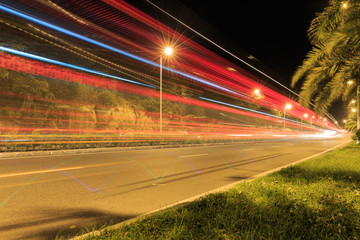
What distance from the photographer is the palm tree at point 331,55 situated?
21.7ft

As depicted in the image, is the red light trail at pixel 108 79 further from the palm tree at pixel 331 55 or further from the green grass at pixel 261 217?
the green grass at pixel 261 217

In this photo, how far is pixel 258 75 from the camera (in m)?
38.2

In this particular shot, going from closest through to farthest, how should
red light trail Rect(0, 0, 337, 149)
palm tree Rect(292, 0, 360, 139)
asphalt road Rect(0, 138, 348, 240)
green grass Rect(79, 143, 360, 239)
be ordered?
green grass Rect(79, 143, 360, 239)
asphalt road Rect(0, 138, 348, 240)
palm tree Rect(292, 0, 360, 139)
red light trail Rect(0, 0, 337, 149)

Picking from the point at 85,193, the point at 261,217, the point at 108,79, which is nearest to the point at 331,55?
the point at 261,217

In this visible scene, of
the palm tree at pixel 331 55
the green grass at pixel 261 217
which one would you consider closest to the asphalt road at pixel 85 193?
the green grass at pixel 261 217

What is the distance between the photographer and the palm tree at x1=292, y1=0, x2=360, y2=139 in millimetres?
6613

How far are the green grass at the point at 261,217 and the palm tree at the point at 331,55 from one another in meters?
4.41

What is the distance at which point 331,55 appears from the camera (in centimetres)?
852

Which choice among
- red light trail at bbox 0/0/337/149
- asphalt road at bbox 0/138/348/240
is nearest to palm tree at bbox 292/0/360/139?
red light trail at bbox 0/0/337/149

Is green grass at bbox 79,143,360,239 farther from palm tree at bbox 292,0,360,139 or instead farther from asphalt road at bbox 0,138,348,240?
palm tree at bbox 292,0,360,139

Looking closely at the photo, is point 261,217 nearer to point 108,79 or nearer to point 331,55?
point 331,55

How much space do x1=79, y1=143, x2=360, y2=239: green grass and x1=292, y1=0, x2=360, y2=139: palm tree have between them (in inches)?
174

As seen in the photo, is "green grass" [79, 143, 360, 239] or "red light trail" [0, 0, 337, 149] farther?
"red light trail" [0, 0, 337, 149]

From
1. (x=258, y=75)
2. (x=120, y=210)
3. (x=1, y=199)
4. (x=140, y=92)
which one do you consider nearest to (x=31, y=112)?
(x=140, y=92)
